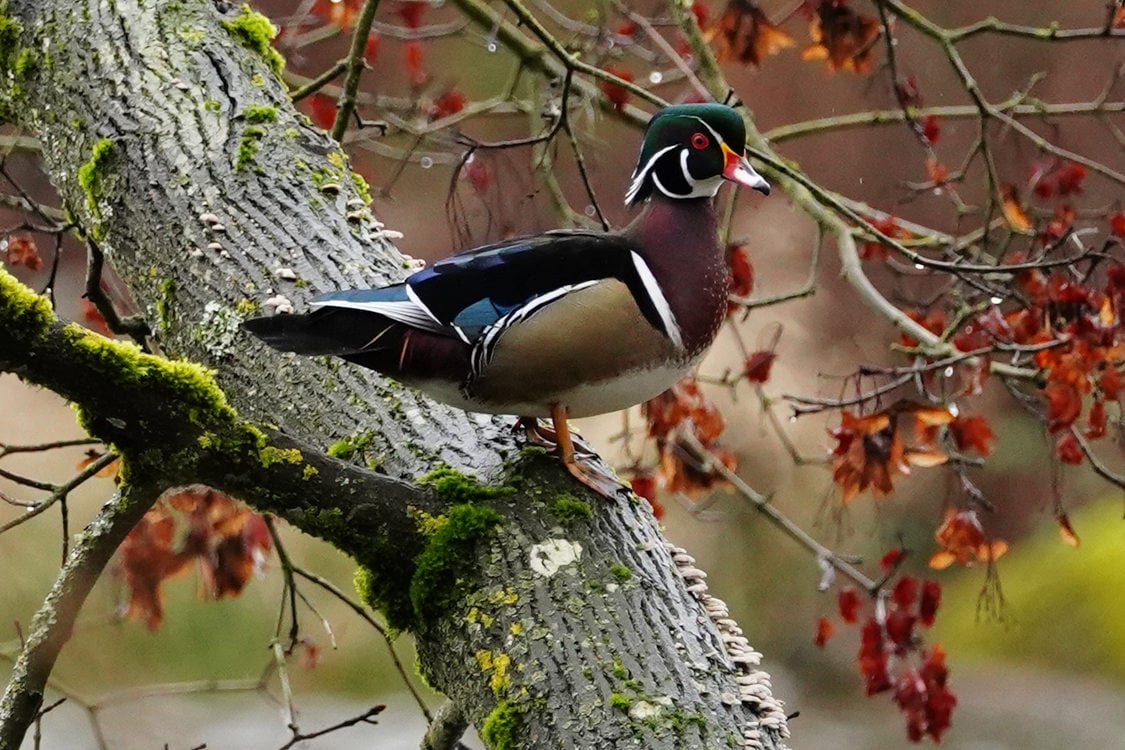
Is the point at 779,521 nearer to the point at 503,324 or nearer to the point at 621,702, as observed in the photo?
the point at 503,324

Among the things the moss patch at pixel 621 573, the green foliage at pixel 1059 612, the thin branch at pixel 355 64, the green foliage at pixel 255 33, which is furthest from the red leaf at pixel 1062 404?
the green foliage at pixel 1059 612

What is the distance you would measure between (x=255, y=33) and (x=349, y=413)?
904mm

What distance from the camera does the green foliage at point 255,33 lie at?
2203mm

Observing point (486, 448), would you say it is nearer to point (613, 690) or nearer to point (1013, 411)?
point (613, 690)

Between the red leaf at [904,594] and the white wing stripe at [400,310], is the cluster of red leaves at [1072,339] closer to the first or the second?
the red leaf at [904,594]

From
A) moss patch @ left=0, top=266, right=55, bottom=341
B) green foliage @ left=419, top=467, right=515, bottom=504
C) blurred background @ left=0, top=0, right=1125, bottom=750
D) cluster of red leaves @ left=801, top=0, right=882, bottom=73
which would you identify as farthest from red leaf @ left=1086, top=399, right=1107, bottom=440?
blurred background @ left=0, top=0, right=1125, bottom=750

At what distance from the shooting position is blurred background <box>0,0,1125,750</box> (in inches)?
239

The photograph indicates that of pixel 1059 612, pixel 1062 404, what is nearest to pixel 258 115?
pixel 1062 404

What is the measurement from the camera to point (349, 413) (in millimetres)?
1667

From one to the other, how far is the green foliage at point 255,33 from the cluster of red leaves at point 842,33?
1.22 m

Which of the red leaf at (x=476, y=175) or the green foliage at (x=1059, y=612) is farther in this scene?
the green foliage at (x=1059, y=612)

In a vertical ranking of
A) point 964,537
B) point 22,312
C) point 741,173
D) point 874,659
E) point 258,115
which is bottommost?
point 874,659

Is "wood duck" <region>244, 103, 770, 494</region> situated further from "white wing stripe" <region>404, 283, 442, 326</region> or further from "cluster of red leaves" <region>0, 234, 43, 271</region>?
"cluster of red leaves" <region>0, 234, 43, 271</region>

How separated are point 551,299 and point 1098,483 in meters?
6.54
